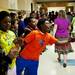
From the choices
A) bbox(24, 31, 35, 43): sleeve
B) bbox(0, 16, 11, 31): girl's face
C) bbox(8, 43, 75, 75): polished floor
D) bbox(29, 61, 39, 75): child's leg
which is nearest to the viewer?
bbox(0, 16, 11, 31): girl's face

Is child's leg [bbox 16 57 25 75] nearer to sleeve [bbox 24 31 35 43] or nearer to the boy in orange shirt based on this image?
the boy in orange shirt

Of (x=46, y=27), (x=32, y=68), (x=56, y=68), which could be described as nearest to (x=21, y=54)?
(x=32, y=68)

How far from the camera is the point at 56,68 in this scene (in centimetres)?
706

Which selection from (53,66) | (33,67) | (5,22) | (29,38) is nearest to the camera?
(5,22)

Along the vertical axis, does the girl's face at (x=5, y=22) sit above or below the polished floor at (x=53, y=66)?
above

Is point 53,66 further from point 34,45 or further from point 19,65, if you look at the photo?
point 34,45

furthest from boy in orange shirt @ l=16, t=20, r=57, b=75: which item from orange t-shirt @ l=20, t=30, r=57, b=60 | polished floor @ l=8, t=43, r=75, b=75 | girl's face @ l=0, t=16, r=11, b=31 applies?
polished floor @ l=8, t=43, r=75, b=75

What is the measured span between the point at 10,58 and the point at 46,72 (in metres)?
3.64

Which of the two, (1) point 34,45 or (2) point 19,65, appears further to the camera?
(2) point 19,65

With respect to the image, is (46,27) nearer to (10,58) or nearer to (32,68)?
(32,68)

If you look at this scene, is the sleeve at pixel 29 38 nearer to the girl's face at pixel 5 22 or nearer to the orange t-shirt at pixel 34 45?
the orange t-shirt at pixel 34 45

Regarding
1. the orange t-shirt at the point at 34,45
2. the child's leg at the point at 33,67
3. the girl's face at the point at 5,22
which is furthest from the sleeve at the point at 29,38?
the girl's face at the point at 5,22

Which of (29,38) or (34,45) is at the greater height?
(29,38)

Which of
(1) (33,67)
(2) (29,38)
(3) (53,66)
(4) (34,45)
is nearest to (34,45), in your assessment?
(4) (34,45)
